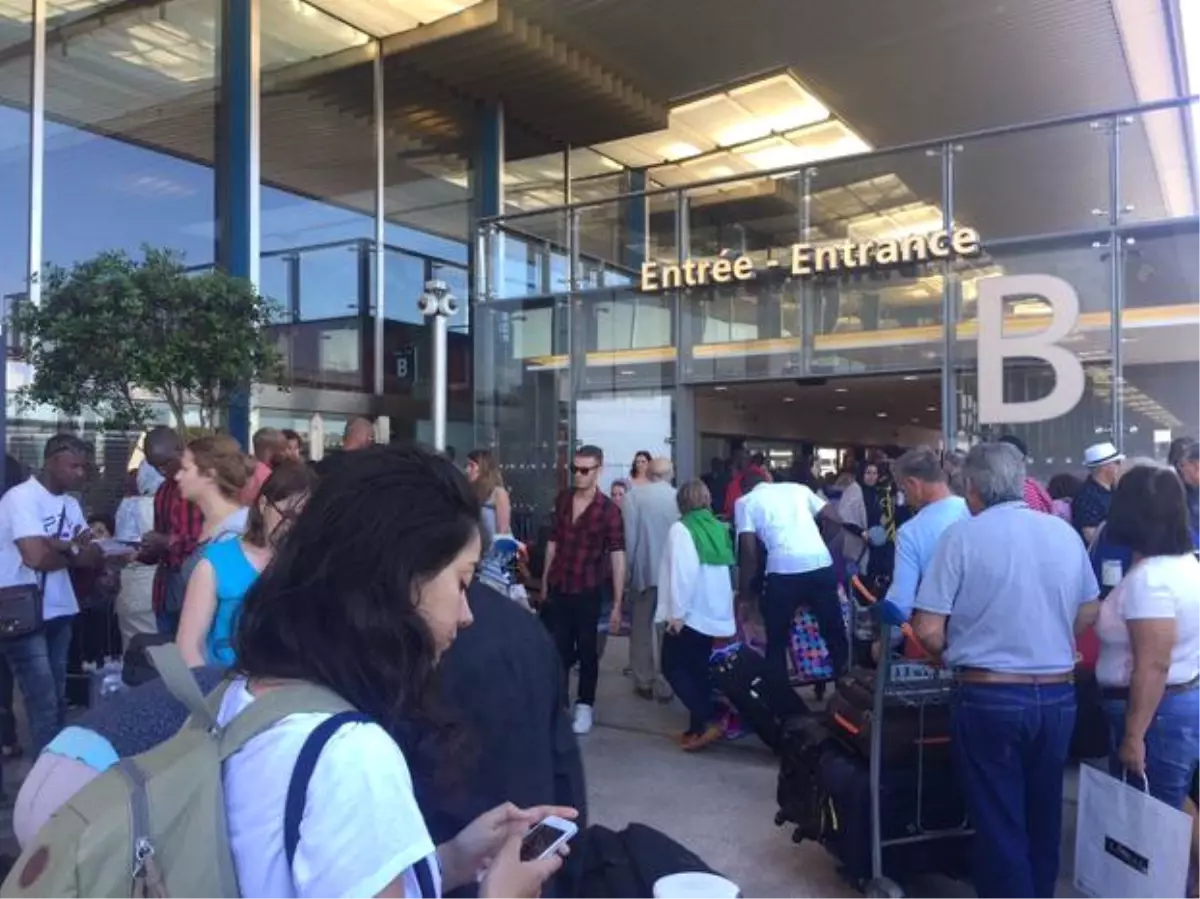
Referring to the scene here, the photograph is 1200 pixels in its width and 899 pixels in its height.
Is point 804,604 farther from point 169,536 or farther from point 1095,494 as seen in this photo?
point 169,536

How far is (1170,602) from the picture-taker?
10.8ft

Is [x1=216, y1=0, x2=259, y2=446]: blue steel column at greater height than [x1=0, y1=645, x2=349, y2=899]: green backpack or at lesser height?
greater

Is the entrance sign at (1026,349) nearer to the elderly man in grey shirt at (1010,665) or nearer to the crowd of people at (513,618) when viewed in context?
the crowd of people at (513,618)

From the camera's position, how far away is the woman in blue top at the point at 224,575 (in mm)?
2855

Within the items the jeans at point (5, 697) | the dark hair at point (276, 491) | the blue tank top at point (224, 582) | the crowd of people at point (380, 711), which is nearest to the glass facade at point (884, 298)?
the jeans at point (5, 697)

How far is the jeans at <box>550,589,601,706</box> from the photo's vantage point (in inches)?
257

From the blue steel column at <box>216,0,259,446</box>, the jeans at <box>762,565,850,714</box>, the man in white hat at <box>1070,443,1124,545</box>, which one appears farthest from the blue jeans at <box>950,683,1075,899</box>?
the blue steel column at <box>216,0,259,446</box>

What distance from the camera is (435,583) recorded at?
1.32m

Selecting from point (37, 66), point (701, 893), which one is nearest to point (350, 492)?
point (701, 893)

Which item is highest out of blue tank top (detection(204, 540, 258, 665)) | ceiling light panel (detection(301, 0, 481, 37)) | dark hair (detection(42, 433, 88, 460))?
ceiling light panel (detection(301, 0, 481, 37))

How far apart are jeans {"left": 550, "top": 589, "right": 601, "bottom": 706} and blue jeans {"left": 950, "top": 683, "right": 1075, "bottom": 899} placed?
3335 mm

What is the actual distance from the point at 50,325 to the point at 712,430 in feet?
32.0

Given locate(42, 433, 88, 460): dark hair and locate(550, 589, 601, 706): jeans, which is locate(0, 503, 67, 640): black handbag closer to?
locate(42, 433, 88, 460): dark hair

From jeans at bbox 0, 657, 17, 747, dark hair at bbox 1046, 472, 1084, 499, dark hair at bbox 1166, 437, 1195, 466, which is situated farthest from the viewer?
dark hair at bbox 1046, 472, 1084, 499
